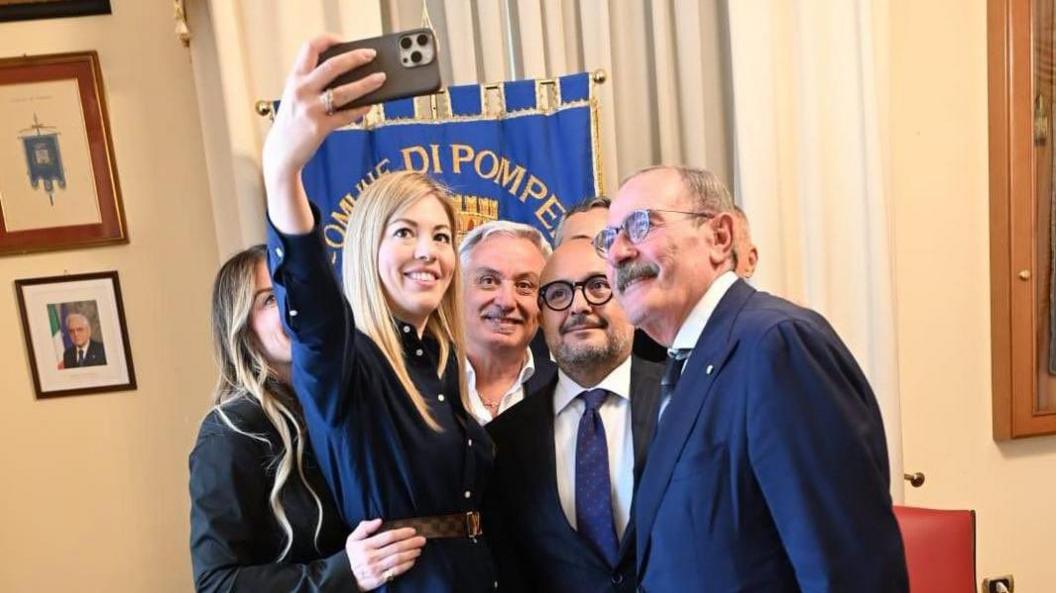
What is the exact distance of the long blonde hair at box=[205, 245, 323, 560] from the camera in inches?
54.3

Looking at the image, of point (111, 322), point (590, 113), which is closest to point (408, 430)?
point (590, 113)

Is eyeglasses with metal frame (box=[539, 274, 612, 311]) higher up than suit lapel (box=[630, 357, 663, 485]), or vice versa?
eyeglasses with metal frame (box=[539, 274, 612, 311])

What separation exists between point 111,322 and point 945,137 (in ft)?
9.66

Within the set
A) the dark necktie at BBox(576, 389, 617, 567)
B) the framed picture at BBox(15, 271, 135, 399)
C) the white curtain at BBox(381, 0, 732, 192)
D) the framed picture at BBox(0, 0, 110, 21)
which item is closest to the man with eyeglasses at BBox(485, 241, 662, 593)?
the dark necktie at BBox(576, 389, 617, 567)

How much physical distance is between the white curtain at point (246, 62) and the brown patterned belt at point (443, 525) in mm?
1192

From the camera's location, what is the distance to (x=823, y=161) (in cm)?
242

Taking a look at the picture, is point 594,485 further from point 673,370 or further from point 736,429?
point 736,429

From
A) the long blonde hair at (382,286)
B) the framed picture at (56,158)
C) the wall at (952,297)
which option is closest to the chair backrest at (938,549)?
the wall at (952,297)

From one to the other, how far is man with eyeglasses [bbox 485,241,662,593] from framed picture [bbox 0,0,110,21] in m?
1.81

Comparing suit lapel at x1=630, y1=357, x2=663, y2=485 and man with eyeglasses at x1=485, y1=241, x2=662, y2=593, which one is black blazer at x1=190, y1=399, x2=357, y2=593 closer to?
man with eyeglasses at x1=485, y1=241, x2=662, y2=593

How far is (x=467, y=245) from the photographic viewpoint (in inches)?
72.6

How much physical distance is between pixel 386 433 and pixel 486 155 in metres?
1.18

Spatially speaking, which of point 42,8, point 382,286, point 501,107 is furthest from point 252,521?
point 42,8

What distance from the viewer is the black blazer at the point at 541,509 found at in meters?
1.36
